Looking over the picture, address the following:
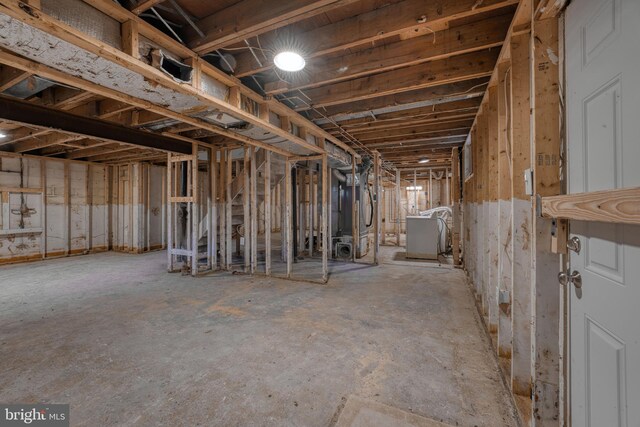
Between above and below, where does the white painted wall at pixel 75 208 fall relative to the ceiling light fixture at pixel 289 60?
below

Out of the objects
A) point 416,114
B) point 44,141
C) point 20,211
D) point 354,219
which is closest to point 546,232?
point 416,114

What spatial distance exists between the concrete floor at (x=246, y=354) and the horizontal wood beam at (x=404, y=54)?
92.1 inches

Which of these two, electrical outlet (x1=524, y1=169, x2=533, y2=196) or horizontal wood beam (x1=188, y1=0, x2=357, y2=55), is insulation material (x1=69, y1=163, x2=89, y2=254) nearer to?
horizontal wood beam (x1=188, y1=0, x2=357, y2=55)

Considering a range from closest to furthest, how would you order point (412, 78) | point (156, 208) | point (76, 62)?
point (76, 62), point (412, 78), point (156, 208)

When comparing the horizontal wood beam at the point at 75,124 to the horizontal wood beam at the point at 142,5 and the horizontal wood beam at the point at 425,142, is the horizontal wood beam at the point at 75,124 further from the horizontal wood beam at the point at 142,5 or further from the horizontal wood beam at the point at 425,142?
the horizontal wood beam at the point at 425,142

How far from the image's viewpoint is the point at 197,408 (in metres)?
1.53

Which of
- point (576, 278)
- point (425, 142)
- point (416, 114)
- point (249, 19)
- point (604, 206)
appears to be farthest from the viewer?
point (425, 142)

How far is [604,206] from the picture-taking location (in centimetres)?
72

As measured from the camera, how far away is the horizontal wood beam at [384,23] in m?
1.65

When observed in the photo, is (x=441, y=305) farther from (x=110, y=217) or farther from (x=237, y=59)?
(x=110, y=217)

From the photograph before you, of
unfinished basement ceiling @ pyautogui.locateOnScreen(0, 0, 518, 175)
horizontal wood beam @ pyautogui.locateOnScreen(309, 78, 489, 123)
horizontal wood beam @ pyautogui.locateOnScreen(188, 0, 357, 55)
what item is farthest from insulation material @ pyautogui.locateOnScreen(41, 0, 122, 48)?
horizontal wood beam @ pyautogui.locateOnScreen(309, 78, 489, 123)

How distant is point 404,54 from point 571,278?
1964 mm

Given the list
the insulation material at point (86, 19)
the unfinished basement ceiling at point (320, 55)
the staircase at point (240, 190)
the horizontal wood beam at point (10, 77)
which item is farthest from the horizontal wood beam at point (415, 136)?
the horizontal wood beam at point (10, 77)

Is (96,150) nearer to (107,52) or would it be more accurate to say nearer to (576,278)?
(107,52)
